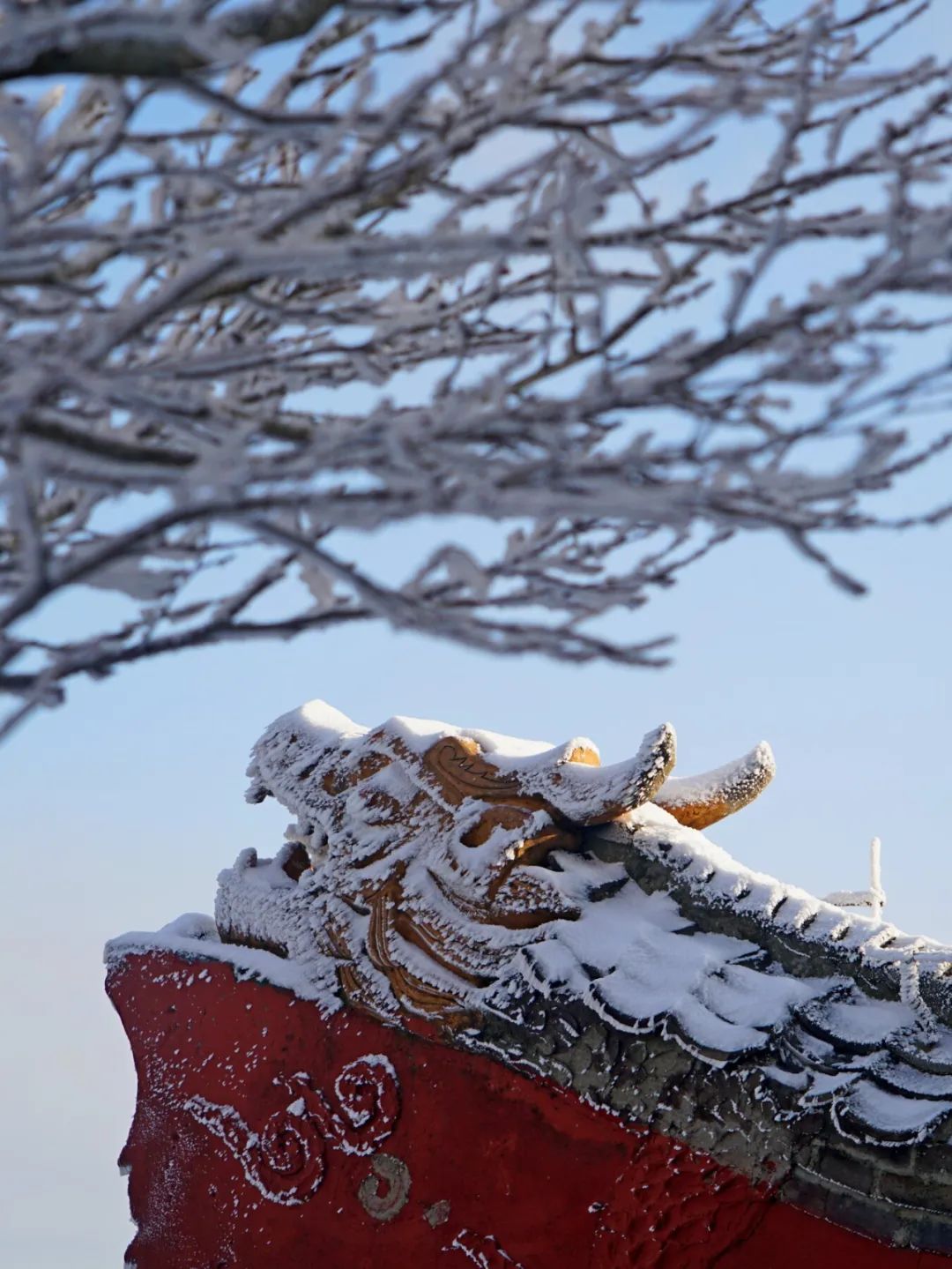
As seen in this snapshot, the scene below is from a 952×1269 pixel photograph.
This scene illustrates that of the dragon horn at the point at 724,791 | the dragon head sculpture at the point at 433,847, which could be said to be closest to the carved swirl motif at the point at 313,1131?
the dragon head sculpture at the point at 433,847

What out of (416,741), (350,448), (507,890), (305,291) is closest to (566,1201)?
(507,890)

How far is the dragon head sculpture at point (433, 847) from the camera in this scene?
12.4 feet

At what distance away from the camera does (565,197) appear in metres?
1.73

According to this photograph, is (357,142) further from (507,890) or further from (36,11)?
(507,890)

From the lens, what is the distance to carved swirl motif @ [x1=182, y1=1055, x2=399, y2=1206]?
373 centimetres

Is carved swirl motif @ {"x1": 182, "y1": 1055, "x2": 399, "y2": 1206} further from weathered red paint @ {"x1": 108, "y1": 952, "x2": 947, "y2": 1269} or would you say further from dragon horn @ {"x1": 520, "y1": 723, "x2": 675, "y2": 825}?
dragon horn @ {"x1": 520, "y1": 723, "x2": 675, "y2": 825}

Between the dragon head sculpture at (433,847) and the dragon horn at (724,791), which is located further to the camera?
the dragon horn at (724,791)

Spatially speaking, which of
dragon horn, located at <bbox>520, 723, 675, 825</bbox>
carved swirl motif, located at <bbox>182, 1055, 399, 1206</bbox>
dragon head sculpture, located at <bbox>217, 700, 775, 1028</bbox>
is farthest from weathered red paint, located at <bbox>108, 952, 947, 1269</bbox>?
dragon horn, located at <bbox>520, 723, 675, 825</bbox>

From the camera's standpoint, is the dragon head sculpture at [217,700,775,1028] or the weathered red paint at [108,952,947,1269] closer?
the weathered red paint at [108,952,947,1269]

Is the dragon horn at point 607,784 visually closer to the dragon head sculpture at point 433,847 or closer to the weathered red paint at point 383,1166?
the dragon head sculpture at point 433,847

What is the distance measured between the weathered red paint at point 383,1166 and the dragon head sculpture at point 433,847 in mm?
175

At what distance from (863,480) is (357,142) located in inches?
33.4

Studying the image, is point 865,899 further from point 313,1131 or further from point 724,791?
point 313,1131

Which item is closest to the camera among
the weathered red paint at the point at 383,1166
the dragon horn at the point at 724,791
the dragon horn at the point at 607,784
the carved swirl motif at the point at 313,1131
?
the weathered red paint at the point at 383,1166
